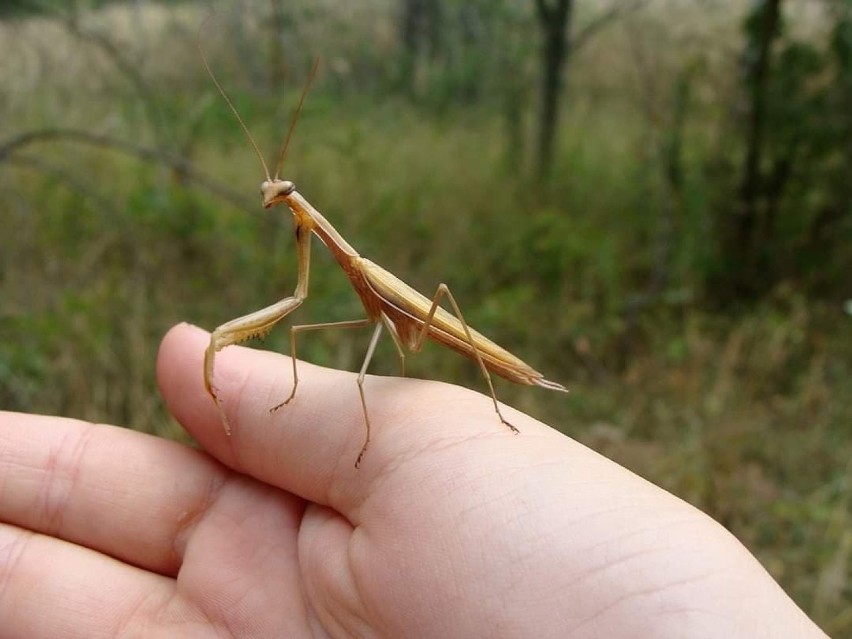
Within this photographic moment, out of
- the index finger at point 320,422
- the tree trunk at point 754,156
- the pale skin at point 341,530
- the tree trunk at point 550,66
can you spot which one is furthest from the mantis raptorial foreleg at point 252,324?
the tree trunk at point 550,66

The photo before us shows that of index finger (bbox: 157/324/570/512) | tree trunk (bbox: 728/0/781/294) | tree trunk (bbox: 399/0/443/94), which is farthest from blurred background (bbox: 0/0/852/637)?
index finger (bbox: 157/324/570/512)

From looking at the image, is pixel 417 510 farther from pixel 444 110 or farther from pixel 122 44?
pixel 444 110

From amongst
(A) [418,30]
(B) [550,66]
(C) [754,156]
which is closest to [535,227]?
Answer: (C) [754,156]

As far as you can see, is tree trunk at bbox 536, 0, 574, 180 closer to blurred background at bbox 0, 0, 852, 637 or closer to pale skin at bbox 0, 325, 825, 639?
blurred background at bbox 0, 0, 852, 637

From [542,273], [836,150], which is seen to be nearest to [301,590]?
[542,273]

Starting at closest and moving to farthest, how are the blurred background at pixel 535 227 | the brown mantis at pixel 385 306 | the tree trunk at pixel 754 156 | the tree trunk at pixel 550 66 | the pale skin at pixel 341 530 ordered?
the pale skin at pixel 341 530, the brown mantis at pixel 385 306, the blurred background at pixel 535 227, the tree trunk at pixel 754 156, the tree trunk at pixel 550 66

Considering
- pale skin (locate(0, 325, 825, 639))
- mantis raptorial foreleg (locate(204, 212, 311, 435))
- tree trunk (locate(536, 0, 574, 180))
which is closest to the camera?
pale skin (locate(0, 325, 825, 639))

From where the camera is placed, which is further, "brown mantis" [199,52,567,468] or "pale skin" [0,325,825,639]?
"brown mantis" [199,52,567,468]

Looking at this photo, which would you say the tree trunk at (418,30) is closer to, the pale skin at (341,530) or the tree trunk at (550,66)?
the tree trunk at (550,66)
